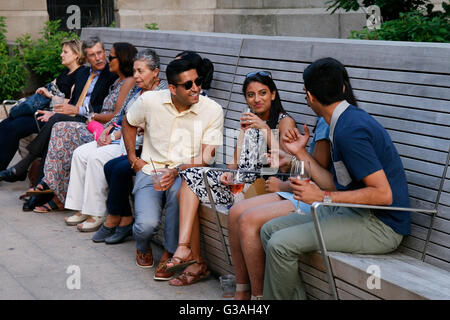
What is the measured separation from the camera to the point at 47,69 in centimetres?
1020

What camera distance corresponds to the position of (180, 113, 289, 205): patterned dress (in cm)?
446

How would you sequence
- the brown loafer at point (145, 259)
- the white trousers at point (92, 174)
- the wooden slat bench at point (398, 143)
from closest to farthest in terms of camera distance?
the wooden slat bench at point (398, 143), the brown loafer at point (145, 259), the white trousers at point (92, 174)

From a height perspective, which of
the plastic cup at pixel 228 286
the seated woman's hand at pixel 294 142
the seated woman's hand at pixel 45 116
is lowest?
the plastic cup at pixel 228 286

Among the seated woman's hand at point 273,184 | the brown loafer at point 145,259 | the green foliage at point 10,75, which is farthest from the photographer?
the green foliage at point 10,75

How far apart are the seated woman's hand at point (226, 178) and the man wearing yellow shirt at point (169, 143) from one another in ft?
1.46

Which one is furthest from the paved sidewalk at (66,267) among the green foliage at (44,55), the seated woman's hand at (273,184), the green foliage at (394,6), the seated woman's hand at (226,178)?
the green foliage at (44,55)

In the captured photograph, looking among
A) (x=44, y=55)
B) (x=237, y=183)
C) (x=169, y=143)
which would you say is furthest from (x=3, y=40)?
(x=237, y=183)

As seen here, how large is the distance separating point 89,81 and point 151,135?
208 centimetres

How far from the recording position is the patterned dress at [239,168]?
14.6 feet

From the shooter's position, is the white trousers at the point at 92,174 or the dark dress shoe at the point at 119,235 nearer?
the dark dress shoe at the point at 119,235

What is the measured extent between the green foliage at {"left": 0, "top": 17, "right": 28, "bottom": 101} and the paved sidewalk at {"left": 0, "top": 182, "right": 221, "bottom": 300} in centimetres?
424

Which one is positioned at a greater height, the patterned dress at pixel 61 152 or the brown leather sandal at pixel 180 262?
the patterned dress at pixel 61 152

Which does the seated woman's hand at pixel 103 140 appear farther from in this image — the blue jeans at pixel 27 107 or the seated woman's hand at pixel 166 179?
the blue jeans at pixel 27 107
